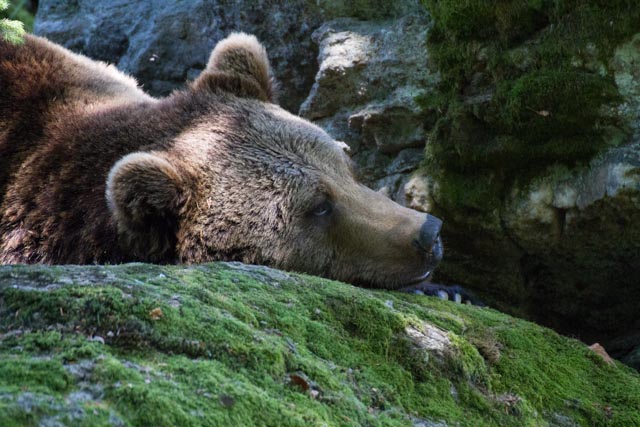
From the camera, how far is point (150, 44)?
891cm

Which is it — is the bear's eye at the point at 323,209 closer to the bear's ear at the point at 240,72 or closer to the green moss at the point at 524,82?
the bear's ear at the point at 240,72

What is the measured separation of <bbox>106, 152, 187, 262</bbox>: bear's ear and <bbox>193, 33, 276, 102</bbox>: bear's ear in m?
1.16

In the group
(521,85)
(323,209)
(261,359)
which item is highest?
(521,85)

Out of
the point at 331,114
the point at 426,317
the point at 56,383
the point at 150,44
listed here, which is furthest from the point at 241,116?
the point at 150,44

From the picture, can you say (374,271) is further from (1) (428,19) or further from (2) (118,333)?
(1) (428,19)

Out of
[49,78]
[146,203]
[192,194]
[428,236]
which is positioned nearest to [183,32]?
[49,78]

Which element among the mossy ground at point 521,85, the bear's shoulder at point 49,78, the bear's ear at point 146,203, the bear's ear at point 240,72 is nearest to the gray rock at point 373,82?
the mossy ground at point 521,85

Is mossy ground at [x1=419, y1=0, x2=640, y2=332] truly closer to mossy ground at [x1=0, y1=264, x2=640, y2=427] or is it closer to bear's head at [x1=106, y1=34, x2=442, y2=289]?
bear's head at [x1=106, y1=34, x2=442, y2=289]

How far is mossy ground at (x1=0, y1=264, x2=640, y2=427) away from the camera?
216 centimetres

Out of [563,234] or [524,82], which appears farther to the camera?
[563,234]

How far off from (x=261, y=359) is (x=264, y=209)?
84.7 inches

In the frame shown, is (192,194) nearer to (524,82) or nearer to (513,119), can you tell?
(513,119)

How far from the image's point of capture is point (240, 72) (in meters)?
5.65

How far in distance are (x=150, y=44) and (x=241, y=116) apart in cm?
414
